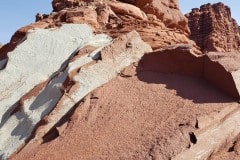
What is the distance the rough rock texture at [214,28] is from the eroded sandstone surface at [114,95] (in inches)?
1227

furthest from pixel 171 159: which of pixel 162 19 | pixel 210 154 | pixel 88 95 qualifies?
pixel 162 19

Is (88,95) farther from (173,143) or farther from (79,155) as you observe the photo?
(173,143)

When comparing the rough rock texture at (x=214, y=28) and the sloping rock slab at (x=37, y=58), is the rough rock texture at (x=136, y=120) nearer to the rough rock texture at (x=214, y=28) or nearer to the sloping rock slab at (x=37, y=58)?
the sloping rock slab at (x=37, y=58)

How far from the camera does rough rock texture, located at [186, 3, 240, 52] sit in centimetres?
3973

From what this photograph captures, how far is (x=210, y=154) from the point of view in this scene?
490 cm

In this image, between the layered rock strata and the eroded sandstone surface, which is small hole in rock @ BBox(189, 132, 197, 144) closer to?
the eroded sandstone surface

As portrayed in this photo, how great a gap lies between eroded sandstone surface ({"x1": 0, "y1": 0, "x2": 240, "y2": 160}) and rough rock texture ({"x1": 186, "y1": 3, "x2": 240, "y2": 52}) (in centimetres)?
3117

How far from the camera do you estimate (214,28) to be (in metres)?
42.8

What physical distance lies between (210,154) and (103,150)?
1275mm

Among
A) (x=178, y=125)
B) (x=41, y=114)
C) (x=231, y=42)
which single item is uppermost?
(x=178, y=125)

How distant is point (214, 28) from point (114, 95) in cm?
3828

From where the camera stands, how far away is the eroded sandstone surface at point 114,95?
5086 millimetres

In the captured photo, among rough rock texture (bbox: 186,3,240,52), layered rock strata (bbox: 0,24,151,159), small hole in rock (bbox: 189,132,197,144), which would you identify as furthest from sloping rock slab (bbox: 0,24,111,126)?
rough rock texture (bbox: 186,3,240,52)

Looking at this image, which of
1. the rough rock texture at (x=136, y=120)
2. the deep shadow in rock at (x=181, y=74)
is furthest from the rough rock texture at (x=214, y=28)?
the rough rock texture at (x=136, y=120)
